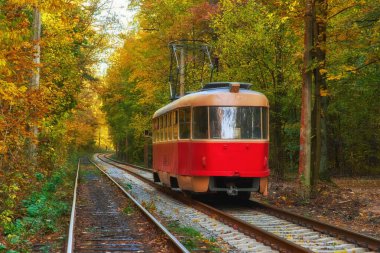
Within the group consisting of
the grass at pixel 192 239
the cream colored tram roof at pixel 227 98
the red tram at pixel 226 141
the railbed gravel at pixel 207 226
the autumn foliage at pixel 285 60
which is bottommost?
the railbed gravel at pixel 207 226

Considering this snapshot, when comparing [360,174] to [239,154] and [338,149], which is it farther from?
[239,154]

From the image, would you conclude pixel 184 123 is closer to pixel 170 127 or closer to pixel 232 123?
pixel 232 123

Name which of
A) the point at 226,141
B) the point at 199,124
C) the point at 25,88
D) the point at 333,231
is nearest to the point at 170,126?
the point at 199,124

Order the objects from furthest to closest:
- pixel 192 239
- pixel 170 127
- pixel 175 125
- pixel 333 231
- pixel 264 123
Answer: pixel 170 127, pixel 175 125, pixel 264 123, pixel 333 231, pixel 192 239

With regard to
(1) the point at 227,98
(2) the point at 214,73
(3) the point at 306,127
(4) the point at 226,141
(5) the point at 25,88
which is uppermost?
(2) the point at 214,73

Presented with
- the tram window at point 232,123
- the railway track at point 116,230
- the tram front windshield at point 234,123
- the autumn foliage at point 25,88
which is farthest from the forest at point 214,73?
the tram window at point 232,123

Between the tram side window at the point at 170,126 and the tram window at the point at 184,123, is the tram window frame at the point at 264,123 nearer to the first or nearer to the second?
the tram window at the point at 184,123

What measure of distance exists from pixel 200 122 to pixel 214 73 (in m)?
10.8

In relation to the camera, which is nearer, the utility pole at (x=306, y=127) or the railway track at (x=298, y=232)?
the railway track at (x=298, y=232)

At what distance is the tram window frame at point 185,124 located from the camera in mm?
13998

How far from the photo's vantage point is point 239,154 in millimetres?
13305

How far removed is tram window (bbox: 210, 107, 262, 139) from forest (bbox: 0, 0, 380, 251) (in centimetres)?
236

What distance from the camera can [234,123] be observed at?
13.5 m

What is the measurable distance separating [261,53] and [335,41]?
5990 mm
